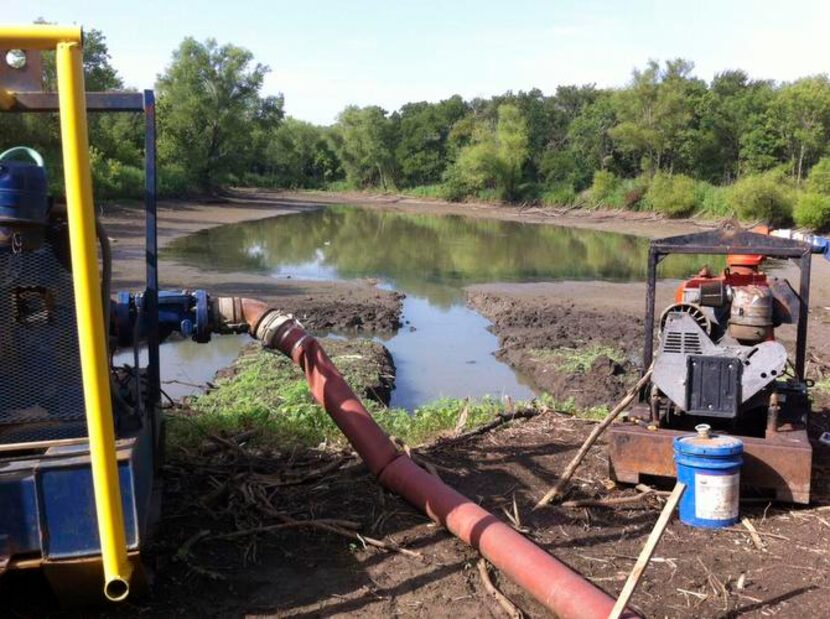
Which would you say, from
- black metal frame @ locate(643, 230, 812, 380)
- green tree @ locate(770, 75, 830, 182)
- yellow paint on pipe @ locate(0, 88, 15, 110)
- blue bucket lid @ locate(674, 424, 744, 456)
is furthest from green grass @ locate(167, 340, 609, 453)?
green tree @ locate(770, 75, 830, 182)

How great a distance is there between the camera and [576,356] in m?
13.6

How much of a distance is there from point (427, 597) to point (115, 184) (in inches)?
1394

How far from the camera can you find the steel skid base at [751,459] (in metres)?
5.46

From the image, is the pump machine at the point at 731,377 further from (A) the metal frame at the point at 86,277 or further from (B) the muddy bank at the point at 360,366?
(B) the muddy bank at the point at 360,366

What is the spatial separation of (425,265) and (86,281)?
25.5 metres

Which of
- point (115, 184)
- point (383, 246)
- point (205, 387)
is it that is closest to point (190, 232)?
point (115, 184)

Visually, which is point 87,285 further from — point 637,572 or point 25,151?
point 637,572

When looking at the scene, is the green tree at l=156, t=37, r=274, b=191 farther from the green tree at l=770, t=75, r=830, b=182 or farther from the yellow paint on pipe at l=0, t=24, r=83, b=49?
the yellow paint on pipe at l=0, t=24, r=83, b=49

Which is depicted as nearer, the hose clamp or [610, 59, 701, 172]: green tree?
the hose clamp

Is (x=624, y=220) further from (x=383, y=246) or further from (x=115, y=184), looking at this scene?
(x=115, y=184)

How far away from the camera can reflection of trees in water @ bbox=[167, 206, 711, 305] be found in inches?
987

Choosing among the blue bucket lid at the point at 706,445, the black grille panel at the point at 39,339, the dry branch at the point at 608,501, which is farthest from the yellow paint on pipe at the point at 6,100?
the blue bucket lid at the point at 706,445

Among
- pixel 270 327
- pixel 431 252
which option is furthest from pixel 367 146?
pixel 270 327

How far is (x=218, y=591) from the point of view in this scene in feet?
14.0
